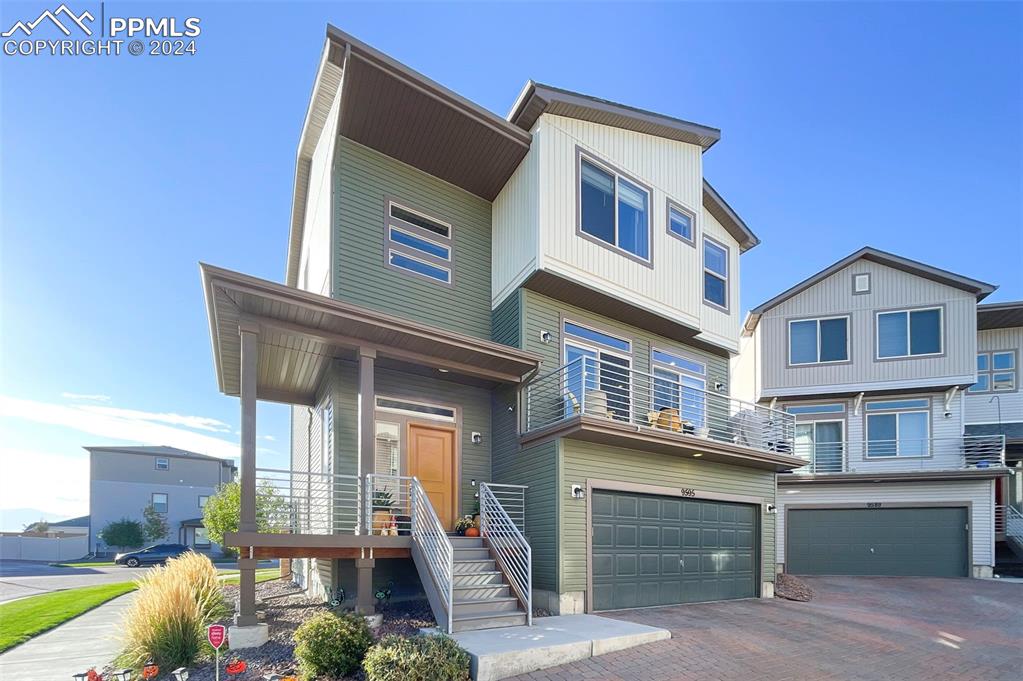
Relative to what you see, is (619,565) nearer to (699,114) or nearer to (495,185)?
(495,185)

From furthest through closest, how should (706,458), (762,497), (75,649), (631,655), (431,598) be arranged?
(762,497) → (706,458) → (75,649) → (431,598) → (631,655)

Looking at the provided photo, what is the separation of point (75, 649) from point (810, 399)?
2052 centimetres

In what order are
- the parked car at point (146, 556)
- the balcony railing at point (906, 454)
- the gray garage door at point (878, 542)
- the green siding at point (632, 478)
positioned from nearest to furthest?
the green siding at point (632, 478) < the gray garage door at point (878, 542) < the balcony railing at point (906, 454) < the parked car at point (146, 556)

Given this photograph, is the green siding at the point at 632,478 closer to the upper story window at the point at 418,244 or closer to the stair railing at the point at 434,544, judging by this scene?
the stair railing at the point at 434,544

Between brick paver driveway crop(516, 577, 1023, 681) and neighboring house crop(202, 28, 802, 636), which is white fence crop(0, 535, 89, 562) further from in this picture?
brick paver driveway crop(516, 577, 1023, 681)

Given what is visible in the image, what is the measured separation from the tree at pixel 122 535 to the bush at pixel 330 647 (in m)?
34.9

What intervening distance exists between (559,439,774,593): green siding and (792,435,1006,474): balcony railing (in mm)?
6313

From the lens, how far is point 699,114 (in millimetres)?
13805

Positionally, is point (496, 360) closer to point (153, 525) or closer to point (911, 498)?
point (911, 498)

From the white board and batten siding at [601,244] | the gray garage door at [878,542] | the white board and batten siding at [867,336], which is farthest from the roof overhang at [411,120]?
the gray garage door at [878,542]

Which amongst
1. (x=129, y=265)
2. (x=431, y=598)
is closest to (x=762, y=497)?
(x=431, y=598)

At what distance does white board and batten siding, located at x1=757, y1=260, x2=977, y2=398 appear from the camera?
59.8 ft

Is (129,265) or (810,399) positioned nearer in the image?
(129,265)

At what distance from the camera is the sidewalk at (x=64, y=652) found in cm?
708
